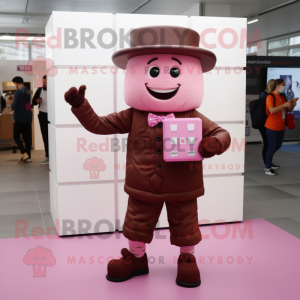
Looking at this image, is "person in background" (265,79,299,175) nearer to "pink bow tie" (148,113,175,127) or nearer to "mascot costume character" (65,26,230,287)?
"mascot costume character" (65,26,230,287)

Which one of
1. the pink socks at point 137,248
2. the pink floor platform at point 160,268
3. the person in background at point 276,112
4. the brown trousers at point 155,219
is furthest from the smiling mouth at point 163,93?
the person in background at point 276,112

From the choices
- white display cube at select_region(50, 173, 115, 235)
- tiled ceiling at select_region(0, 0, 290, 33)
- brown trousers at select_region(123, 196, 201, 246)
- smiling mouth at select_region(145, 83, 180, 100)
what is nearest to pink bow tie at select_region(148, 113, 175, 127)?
smiling mouth at select_region(145, 83, 180, 100)

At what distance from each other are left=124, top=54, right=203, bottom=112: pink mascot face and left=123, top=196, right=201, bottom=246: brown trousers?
0.58 metres

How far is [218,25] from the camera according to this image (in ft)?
10.7

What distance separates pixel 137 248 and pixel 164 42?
129cm

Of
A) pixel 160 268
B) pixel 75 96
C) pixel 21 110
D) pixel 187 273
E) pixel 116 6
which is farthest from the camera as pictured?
pixel 116 6

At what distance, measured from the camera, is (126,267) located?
2.49 metres

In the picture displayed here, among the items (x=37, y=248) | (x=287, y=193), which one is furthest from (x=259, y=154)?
(x=37, y=248)

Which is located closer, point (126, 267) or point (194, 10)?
point (126, 267)

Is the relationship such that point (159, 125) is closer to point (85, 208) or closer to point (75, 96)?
point (75, 96)

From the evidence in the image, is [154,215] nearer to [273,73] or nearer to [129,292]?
[129,292]

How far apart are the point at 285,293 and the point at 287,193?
274 cm

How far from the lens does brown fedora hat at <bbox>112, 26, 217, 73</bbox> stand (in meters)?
2.23

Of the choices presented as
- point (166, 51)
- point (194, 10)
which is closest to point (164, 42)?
point (166, 51)
